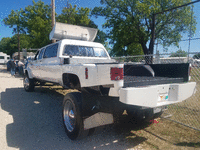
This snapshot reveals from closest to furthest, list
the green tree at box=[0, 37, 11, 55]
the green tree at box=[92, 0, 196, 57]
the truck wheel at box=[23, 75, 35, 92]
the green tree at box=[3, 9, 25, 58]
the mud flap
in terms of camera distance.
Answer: the mud flap, the truck wheel at box=[23, 75, 35, 92], the green tree at box=[92, 0, 196, 57], the green tree at box=[3, 9, 25, 58], the green tree at box=[0, 37, 11, 55]

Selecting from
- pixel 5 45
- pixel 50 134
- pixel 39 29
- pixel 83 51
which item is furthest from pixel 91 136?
pixel 5 45

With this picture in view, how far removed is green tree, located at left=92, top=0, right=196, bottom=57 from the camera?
18.1 metres

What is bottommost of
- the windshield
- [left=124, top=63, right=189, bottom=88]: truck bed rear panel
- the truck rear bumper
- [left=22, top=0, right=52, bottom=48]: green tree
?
the truck rear bumper

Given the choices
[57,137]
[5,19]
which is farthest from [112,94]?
[5,19]

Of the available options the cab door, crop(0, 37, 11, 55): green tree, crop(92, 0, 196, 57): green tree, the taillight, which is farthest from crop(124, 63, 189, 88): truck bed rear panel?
crop(0, 37, 11, 55): green tree

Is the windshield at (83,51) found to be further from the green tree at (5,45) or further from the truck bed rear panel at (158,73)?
the green tree at (5,45)

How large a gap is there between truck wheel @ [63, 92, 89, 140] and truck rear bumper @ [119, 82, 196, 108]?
0.96 meters

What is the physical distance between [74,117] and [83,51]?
247cm

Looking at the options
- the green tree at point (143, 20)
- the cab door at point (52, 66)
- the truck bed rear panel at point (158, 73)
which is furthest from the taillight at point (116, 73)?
the green tree at point (143, 20)

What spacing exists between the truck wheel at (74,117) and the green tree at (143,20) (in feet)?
54.8

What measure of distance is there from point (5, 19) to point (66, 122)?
101 ft

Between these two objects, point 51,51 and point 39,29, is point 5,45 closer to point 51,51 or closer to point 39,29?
point 39,29

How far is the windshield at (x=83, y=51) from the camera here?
4.55 m

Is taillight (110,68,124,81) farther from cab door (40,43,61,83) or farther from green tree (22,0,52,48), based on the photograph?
green tree (22,0,52,48)
